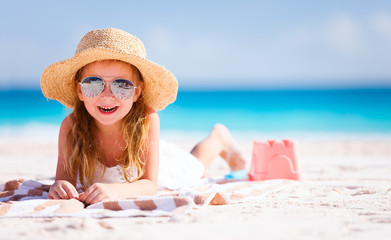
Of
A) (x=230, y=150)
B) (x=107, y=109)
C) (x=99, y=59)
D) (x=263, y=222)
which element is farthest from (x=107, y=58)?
(x=230, y=150)

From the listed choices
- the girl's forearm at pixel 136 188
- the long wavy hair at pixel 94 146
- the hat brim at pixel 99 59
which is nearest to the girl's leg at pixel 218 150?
the hat brim at pixel 99 59

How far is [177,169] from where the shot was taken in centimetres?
360

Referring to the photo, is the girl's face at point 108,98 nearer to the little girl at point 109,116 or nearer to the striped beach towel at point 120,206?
the little girl at point 109,116

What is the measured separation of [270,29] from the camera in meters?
36.7

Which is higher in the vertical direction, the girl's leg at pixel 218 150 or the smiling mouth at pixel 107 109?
the smiling mouth at pixel 107 109

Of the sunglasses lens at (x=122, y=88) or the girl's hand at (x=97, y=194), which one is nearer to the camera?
the girl's hand at (x=97, y=194)

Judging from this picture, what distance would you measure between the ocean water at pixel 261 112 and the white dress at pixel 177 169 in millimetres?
12422

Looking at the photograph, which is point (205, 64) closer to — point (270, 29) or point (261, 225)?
point (270, 29)

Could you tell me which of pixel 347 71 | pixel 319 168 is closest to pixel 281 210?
pixel 319 168

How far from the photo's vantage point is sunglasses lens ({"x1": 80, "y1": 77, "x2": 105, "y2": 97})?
8.75ft

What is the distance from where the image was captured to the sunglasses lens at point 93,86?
2.67 meters

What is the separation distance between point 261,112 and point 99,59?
70.4 feet

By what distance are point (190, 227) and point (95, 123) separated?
1555 mm

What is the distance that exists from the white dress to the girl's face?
2.51 ft
